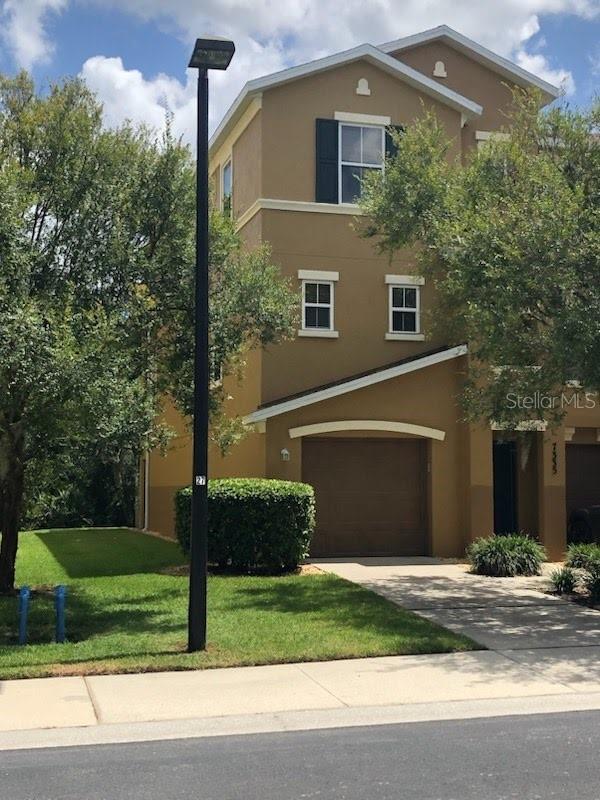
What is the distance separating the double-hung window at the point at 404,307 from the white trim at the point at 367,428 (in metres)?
2.23

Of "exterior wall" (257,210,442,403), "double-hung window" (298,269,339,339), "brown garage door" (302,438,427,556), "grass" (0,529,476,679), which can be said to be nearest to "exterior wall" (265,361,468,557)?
"brown garage door" (302,438,427,556)

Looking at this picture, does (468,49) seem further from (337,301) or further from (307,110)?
(337,301)

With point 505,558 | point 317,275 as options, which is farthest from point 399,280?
point 505,558

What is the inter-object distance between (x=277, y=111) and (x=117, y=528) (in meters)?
13.7

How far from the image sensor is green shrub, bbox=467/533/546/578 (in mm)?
15438

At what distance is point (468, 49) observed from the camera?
2134cm

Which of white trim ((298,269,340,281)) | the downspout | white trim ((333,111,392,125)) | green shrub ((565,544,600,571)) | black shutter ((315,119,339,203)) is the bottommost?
green shrub ((565,544,600,571))

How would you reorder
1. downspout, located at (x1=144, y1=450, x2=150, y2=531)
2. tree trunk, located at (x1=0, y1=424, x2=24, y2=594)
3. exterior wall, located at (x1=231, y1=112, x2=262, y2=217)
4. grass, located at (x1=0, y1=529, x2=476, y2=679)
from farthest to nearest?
downspout, located at (x1=144, y1=450, x2=150, y2=531) → exterior wall, located at (x1=231, y1=112, x2=262, y2=217) → tree trunk, located at (x1=0, y1=424, x2=24, y2=594) → grass, located at (x1=0, y1=529, x2=476, y2=679)

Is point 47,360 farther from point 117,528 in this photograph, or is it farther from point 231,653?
point 117,528

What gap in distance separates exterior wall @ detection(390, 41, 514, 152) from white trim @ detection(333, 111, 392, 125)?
3.20 m


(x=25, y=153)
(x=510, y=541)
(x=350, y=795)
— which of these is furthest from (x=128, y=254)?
(x=510, y=541)

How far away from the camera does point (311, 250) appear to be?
1859 cm

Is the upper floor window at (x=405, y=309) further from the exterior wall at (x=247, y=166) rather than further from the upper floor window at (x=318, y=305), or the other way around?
the exterior wall at (x=247, y=166)

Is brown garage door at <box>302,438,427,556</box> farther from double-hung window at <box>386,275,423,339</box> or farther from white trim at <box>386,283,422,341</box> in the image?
double-hung window at <box>386,275,423,339</box>
